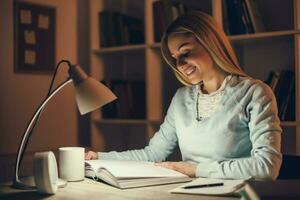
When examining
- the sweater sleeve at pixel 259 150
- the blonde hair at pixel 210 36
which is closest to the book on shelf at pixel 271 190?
the sweater sleeve at pixel 259 150

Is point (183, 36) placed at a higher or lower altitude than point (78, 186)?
higher

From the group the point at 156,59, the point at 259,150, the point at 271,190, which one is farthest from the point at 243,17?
the point at 271,190

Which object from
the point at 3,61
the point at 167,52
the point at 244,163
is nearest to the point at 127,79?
the point at 3,61

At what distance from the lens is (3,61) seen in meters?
2.68

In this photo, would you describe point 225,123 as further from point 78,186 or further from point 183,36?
point 78,186

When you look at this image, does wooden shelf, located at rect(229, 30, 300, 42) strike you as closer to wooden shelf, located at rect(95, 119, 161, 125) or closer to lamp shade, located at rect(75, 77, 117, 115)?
wooden shelf, located at rect(95, 119, 161, 125)

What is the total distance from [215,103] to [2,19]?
1.57 m

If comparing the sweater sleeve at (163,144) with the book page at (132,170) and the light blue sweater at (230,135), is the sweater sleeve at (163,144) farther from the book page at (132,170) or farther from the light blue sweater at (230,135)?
the book page at (132,170)

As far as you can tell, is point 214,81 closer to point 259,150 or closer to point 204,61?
point 204,61

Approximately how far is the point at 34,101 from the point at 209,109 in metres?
1.46

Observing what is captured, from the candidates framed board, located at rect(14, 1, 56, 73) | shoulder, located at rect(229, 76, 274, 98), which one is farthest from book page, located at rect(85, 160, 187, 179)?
framed board, located at rect(14, 1, 56, 73)

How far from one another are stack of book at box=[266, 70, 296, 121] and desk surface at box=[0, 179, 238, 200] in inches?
43.0

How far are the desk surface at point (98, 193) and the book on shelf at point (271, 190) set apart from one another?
0.14m

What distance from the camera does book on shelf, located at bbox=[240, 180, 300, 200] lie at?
925 millimetres
